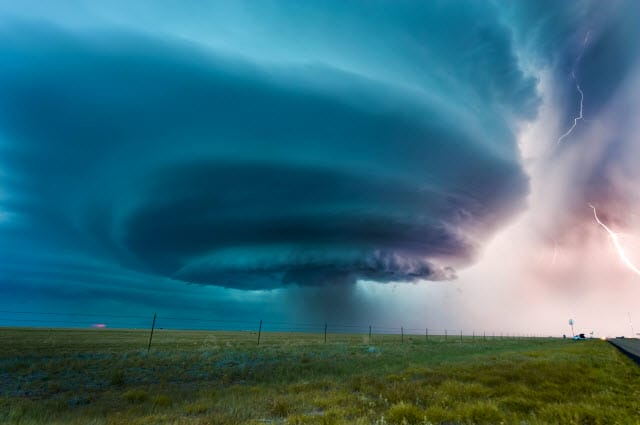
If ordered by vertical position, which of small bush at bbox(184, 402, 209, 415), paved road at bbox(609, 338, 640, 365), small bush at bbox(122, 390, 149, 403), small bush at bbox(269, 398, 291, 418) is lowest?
paved road at bbox(609, 338, 640, 365)

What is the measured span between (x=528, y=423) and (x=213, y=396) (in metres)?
9.63

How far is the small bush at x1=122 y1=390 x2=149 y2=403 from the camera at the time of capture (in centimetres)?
1090

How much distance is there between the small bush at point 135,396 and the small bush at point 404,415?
8.20 m

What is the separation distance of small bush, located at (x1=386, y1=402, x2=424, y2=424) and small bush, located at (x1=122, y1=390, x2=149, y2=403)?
820cm

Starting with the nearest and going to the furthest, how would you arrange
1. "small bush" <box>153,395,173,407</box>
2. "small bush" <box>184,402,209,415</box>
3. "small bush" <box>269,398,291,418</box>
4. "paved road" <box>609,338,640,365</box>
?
"small bush" <box>269,398,291,418</box> → "small bush" <box>184,402,209,415</box> → "small bush" <box>153,395,173,407</box> → "paved road" <box>609,338,640,365</box>

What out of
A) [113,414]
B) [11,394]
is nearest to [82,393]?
[11,394]

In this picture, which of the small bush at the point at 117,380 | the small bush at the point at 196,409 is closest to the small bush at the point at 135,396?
the small bush at the point at 196,409

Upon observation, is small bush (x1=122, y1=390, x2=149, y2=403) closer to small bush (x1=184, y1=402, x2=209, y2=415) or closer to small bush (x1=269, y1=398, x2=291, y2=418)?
small bush (x1=184, y1=402, x2=209, y2=415)

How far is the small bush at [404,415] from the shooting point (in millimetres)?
8027

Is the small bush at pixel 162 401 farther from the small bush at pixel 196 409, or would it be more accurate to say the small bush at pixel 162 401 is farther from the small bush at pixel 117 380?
the small bush at pixel 117 380

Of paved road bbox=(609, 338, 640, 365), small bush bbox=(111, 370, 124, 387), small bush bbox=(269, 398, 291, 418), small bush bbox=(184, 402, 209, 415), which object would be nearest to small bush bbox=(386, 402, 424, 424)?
small bush bbox=(269, 398, 291, 418)

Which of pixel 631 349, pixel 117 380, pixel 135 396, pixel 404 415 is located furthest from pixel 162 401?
pixel 631 349

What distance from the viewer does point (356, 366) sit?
19.8 m

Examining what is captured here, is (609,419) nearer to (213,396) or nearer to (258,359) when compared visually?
(213,396)
